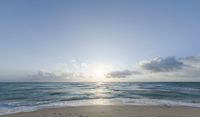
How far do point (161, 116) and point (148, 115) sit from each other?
23.5 inches

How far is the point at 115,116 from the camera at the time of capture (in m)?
10.9

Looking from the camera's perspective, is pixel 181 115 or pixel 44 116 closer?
pixel 44 116

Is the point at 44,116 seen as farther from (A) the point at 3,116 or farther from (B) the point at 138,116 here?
(B) the point at 138,116

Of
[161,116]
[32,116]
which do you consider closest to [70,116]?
[32,116]

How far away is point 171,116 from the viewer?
11281 mm

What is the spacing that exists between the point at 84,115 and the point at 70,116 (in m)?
0.64

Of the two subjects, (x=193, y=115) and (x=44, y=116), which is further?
(x=193, y=115)

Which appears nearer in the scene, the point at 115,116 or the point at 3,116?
the point at 115,116

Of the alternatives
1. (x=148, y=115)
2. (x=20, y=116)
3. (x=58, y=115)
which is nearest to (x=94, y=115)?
(x=58, y=115)

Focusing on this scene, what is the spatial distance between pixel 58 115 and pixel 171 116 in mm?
5265

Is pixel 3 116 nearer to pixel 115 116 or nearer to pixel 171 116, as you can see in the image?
pixel 115 116

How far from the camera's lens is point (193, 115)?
12070 millimetres

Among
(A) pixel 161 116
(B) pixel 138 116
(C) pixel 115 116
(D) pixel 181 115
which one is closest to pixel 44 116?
(C) pixel 115 116

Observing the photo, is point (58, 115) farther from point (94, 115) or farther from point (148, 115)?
point (148, 115)
